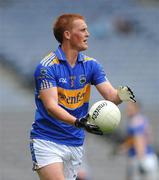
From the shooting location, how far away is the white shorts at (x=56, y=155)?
6.84 meters

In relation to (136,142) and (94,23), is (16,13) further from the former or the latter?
(136,142)

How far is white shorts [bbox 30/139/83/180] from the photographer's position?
22.4ft

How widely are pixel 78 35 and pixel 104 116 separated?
2.90 ft

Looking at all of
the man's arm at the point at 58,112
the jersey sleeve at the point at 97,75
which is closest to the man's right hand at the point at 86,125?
the man's arm at the point at 58,112

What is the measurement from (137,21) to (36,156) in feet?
38.2

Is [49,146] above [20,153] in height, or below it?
above

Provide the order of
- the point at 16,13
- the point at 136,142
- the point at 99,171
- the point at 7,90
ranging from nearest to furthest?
the point at 136,142, the point at 99,171, the point at 7,90, the point at 16,13

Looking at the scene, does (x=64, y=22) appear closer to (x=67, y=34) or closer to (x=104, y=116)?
(x=67, y=34)

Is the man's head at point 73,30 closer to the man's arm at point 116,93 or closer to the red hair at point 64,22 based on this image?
the red hair at point 64,22

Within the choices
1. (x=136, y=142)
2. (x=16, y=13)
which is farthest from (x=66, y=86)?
(x=16, y=13)

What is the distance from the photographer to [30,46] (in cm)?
1752

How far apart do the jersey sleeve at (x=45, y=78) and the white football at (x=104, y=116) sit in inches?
18.1

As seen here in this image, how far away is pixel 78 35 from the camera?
6.95 meters

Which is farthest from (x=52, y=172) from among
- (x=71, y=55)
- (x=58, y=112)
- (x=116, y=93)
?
(x=71, y=55)
